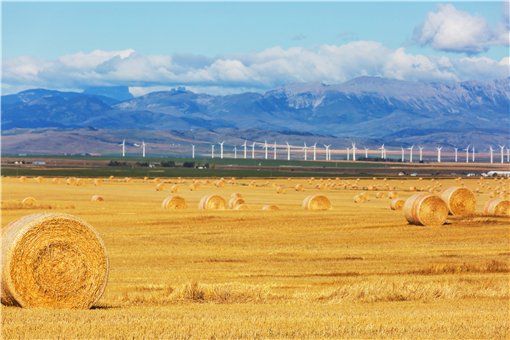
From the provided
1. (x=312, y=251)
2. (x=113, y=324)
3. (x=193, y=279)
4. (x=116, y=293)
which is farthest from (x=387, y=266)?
(x=113, y=324)

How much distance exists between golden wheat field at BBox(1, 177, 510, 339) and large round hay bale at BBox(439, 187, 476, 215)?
0.53 meters

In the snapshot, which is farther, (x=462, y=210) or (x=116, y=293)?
(x=462, y=210)

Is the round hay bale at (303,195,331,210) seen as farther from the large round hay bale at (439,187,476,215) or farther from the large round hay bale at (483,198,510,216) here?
the large round hay bale at (483,198,510,216)

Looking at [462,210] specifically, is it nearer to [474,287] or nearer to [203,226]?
[203,226]

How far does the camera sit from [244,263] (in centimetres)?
2014

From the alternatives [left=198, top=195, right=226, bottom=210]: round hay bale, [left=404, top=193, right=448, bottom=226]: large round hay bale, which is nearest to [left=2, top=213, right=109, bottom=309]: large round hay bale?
[left=404, top=193, right=448, bottom=226]: large round hay bale

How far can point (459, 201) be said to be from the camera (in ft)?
102

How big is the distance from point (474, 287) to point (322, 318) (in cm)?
597

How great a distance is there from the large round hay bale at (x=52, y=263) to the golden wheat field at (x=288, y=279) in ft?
1.66

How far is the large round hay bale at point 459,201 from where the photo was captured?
30812mm

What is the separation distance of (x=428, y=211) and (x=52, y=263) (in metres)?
20.0

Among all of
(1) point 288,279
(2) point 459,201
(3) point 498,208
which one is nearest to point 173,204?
(2) point 459,201

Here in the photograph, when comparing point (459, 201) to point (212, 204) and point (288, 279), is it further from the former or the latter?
point (288, 279)

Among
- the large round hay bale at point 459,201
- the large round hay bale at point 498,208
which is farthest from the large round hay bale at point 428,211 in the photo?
the large round hay bale at point 498,208
